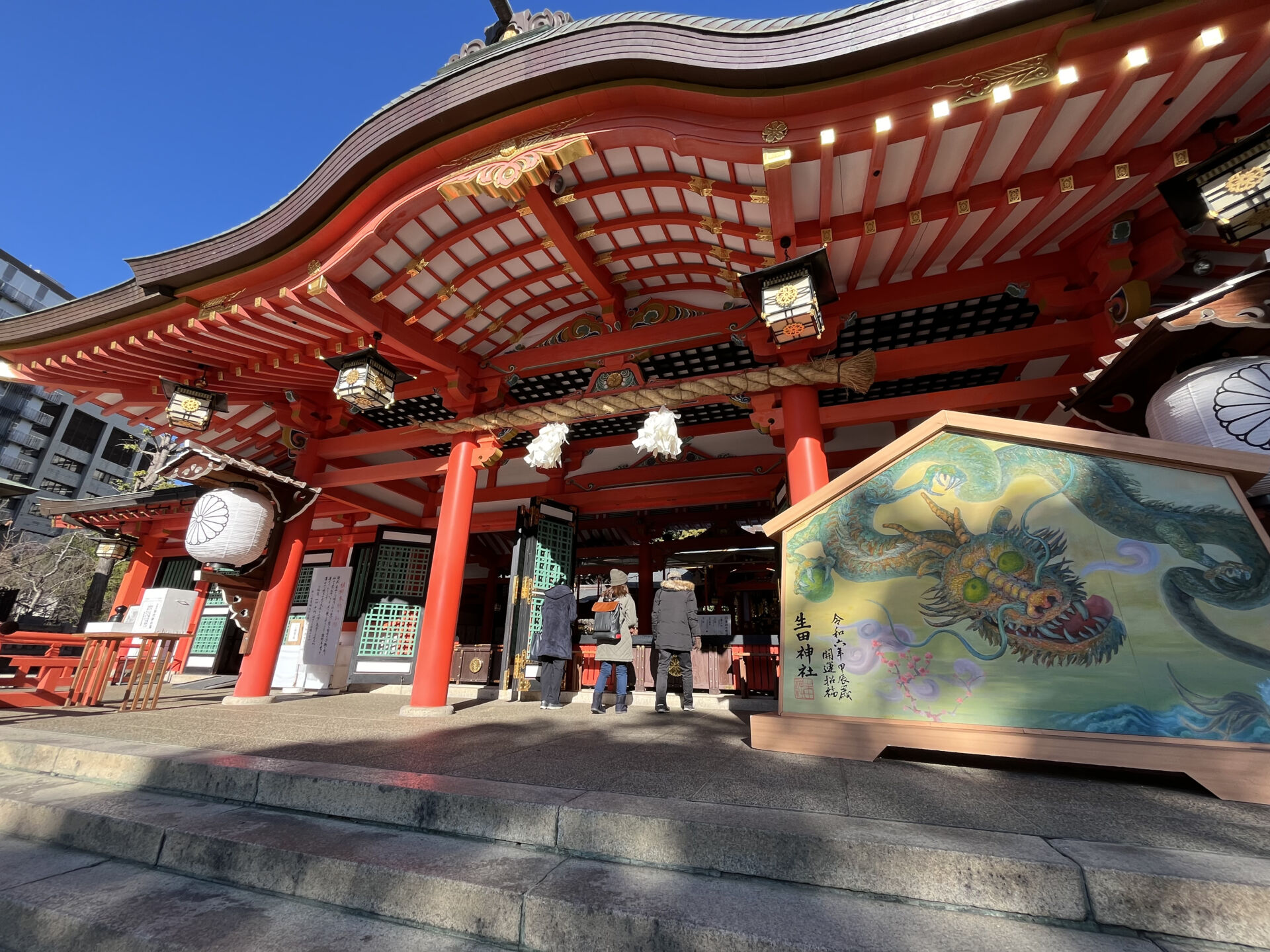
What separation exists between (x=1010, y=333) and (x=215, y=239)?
342 inches

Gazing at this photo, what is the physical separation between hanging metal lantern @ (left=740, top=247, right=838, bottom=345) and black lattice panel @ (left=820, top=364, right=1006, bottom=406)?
239cm

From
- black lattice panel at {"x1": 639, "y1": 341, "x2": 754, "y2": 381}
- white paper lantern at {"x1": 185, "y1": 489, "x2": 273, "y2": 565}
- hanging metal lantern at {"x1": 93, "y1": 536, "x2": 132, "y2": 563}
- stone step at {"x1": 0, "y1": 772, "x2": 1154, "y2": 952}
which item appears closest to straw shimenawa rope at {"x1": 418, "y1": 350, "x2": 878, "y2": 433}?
black lattice panel at {"x1": 639, "y1": 341, "x2": 754, "y2": 381}

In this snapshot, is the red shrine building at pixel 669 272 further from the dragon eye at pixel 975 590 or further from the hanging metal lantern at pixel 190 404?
the dragon eye at pixel 975 590

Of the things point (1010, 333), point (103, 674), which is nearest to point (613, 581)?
point (1010, 333)

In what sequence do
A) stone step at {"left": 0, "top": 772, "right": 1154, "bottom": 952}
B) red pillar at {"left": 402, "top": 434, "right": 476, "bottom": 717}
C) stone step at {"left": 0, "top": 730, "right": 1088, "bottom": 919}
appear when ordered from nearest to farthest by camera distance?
stone step at {"left": 0, "top": 772, "right": 1154, "bottom": 952}, stone step at {"left": 0, "top": 730, "right": 1088, "bottom": 919}, red pillar at {"left": 402, "top": 434, "right": 476, "bottom": 717}

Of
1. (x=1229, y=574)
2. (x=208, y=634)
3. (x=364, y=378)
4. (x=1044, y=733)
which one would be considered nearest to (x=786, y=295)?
(x=1229, y=574)

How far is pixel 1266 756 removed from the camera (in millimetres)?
2264

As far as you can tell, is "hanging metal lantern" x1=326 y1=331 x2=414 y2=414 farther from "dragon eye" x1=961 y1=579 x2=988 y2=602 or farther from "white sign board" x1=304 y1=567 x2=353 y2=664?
"dragon eye" x1=961 y1=579 x2=988 y2=602

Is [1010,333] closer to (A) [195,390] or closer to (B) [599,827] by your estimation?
(B) [599,827]

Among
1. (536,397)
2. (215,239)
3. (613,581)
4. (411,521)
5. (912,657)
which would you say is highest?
(215,239)

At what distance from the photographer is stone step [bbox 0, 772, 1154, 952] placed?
152 cm

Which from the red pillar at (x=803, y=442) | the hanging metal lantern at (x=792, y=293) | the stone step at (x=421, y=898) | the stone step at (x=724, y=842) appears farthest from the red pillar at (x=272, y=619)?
the hanging metal lantern at (x=792, y=293)

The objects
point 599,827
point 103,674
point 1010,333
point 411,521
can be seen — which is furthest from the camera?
point 411,521

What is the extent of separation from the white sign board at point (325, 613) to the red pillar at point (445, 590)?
4.49 meters
